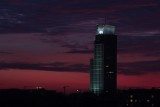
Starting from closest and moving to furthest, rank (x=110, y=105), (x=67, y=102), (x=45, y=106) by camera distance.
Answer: (x=45, y=106)
(x=67, y=102)
(x=110, y=105)

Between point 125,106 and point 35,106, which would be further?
point 125,106

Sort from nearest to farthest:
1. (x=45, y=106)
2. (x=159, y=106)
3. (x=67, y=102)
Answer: (x=45, y=106) < (x=67, y=102) < (x=159, y=106)

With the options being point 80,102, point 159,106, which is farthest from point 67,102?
point 159,106

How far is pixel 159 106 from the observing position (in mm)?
188625

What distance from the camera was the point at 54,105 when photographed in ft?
488

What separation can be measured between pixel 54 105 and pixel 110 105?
102ft

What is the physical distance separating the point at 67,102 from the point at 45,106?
1933cm

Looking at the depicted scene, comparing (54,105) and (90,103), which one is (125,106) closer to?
(90,103)

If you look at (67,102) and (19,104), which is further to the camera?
(67,102)

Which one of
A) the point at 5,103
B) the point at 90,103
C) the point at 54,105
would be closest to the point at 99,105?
the point at 90,103

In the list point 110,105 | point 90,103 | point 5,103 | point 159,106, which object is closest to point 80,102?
point 90,103

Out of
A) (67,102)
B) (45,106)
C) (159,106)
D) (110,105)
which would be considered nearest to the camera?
(45,106)

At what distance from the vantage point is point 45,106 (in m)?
141

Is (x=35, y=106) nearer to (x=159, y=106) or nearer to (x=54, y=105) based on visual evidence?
(x=54, y=105)
